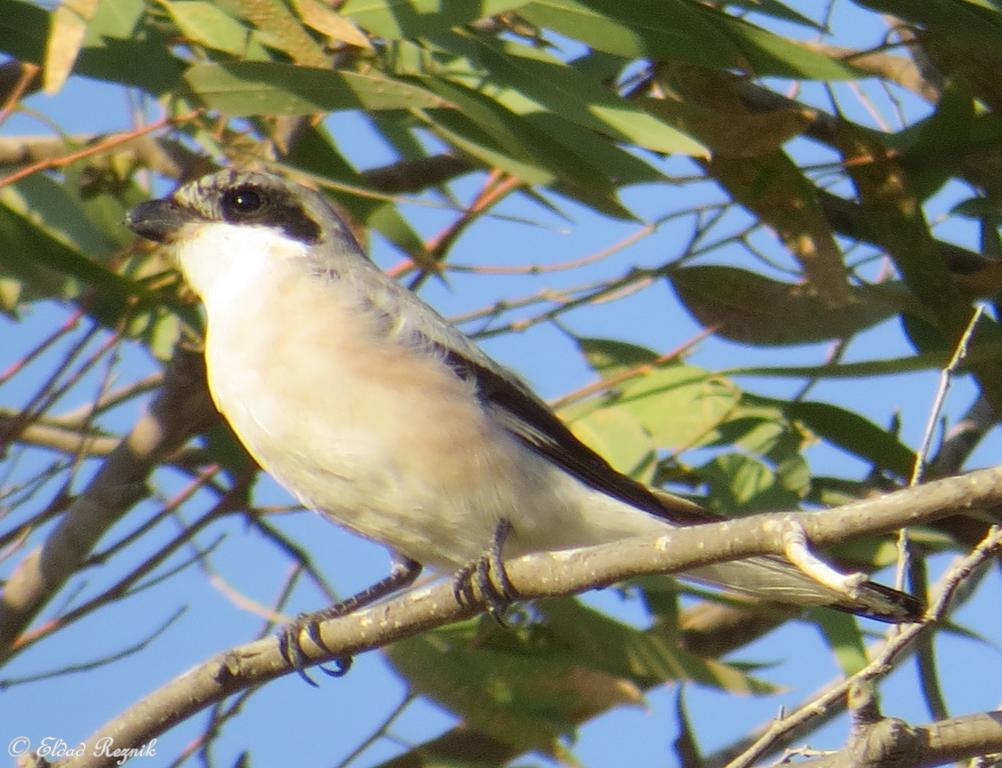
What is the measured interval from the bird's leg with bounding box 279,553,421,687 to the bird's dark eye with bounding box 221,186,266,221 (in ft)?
2.40

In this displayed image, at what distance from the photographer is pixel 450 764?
11.6 feet

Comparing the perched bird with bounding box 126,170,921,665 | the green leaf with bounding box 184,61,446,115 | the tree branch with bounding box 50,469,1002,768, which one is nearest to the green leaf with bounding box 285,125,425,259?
the perched bird with bounding box 126,170,921,665

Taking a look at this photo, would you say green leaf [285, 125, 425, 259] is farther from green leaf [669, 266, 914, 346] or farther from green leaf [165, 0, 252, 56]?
→ green leaf [669, 266, 914, 346]

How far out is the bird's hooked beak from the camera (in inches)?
130

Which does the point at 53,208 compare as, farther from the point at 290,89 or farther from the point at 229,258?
the point at 290,89

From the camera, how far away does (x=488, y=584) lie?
2.65 meters

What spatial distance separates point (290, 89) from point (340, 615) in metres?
0.93

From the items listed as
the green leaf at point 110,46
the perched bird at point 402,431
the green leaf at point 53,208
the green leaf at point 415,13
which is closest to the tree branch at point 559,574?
the perched bird at point 402,431

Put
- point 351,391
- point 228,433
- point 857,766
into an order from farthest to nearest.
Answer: point 228,433, point 351,391, point 857,766

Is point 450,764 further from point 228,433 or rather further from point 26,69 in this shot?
point 26,69

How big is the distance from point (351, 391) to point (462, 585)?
16.1 inches

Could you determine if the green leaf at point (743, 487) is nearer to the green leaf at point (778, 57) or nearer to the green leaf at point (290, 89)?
the green leaf at point (778, 57)

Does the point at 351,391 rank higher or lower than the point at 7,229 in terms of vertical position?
Result: lower

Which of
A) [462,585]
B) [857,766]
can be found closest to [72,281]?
[462,585]
